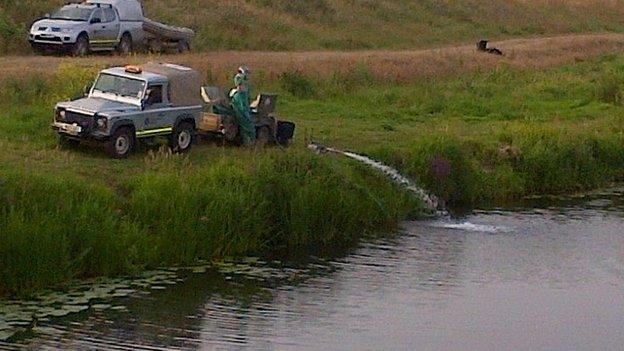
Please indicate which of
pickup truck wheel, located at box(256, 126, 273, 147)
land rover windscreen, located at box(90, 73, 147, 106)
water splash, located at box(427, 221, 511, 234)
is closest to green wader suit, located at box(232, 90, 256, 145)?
pickup truck wheel, located at box(256, 126, 273, 147)

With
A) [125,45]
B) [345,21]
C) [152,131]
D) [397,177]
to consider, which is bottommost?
[397,177]

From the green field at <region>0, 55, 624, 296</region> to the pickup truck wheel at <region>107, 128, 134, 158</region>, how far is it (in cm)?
26

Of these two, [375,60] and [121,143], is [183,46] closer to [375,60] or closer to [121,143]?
[375,60]

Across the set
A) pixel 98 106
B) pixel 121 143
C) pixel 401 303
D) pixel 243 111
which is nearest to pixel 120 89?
pixel 98 106

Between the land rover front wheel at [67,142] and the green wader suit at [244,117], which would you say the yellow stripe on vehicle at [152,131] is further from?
the green wader suit at [244,117]

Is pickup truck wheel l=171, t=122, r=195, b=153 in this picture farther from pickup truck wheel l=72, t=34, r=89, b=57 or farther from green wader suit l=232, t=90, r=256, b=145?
pickup truck wheel l=72, t=34, r=89, b=57

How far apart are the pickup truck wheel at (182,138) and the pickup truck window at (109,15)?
1576 centimetres

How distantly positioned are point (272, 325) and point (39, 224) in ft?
10.9

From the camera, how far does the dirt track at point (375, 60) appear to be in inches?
1304

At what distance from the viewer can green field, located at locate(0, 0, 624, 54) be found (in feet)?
148

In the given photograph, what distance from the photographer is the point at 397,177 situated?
80.4 ft

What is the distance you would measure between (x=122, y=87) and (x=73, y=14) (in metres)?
15.7

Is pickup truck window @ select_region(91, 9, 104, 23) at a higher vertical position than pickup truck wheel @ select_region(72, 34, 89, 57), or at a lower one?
higher

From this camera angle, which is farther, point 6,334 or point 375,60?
point 375,60
